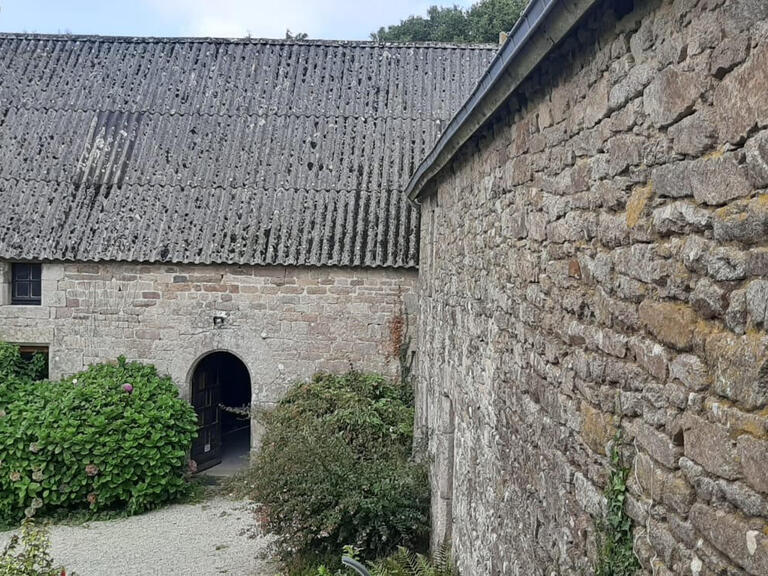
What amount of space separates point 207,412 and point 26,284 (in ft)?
11.6

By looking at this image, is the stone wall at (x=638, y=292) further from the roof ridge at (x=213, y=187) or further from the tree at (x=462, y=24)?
the tree at (x=462, y=24)

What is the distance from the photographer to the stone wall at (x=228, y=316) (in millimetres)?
12367

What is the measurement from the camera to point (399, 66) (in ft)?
49.5

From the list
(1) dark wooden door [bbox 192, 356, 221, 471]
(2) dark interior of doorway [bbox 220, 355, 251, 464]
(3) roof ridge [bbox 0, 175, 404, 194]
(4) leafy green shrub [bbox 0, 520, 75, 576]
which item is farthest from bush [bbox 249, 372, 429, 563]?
(2) dark interior of doorway [bbox 220, 355, 251, 464]

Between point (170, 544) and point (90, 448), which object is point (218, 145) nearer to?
point (90, 448)

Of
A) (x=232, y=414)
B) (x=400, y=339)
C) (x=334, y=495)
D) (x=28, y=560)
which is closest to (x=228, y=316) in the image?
(x=400, y=339)

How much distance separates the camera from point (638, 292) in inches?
97.2

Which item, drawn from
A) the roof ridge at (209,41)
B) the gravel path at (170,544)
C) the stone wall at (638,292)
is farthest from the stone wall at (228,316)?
the stone wall at (638,292)

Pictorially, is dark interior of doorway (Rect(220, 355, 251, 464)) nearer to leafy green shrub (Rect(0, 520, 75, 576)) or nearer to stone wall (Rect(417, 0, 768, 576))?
leafy green shrub (Rect(0, 520, 75, 576))

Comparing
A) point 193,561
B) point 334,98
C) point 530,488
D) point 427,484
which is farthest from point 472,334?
point 334,98

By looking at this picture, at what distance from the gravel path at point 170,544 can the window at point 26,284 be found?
3784 millimetres

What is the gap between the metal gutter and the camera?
2828 millimetres

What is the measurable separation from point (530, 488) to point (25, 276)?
36.8ft

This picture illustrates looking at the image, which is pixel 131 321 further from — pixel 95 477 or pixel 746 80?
pixel 746 80
